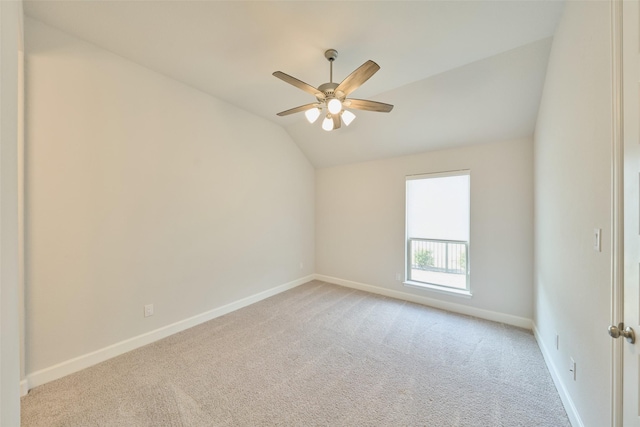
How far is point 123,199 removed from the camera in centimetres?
235

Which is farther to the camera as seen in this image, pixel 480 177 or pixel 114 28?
pixel 480 177

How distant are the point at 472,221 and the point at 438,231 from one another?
54 centimetres

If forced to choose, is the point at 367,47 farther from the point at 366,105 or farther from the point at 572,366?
the point at 572,366

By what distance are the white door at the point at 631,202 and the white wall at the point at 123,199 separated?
338 centimetres

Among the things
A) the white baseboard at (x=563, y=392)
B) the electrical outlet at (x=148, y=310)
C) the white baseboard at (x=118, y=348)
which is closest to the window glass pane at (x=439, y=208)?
the white baseboard at (x=563, y=392)

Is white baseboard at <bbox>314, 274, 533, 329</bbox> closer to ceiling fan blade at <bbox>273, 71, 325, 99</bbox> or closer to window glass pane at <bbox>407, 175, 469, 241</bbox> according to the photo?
window glass pane at <bbox>407, 175, 469, 241</bbox>

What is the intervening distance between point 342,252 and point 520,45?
3502 millimetres

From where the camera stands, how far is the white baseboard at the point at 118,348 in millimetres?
1907

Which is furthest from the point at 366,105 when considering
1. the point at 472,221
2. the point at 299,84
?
the point at 472,221

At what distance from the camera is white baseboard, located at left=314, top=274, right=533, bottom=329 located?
2912mm

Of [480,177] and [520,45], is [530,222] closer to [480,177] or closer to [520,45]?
[480,177]

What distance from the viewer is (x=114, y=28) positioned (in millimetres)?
1979

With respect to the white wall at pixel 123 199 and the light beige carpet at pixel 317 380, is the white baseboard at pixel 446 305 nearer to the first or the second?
the light beige carpet at pixel 317 380
